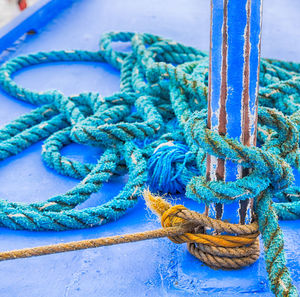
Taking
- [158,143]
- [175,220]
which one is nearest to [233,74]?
[175,220]

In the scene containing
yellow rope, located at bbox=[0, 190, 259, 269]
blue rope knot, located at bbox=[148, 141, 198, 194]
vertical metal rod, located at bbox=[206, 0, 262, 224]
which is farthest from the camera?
blue rope knot, located at bbox=[148, 141, 198, 194]

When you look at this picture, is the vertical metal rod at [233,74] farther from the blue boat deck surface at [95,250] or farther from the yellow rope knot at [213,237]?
the blue boat deck surface at [95,250]

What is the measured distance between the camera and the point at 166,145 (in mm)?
1429

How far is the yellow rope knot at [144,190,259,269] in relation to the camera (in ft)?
3.32

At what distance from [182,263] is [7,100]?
1.24 meters

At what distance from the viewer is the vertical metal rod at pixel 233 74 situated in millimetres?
864

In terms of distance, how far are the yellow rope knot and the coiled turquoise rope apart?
5 centimetres

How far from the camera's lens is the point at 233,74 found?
0.90m

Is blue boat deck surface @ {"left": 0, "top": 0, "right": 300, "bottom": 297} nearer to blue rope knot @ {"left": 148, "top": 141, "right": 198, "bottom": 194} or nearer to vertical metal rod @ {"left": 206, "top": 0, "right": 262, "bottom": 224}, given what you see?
blue rope knot @ {"left": 148, "top": 141, "right": 198, "bottom": 194}

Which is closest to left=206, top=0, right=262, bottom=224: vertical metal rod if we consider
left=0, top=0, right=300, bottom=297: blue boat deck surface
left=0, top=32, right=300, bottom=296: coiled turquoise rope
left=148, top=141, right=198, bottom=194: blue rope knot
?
left=0, top=32, right=300, bottom=296: coiled turquoise rope

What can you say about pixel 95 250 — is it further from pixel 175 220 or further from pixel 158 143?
pixel 158 143

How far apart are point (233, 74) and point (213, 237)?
0.35 m

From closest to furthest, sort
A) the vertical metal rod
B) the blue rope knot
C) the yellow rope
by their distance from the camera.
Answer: the vertical metal rod → the yellow rope → the blue rope knot

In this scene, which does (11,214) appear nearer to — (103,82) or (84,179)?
(84,179)
